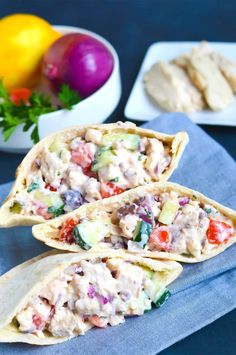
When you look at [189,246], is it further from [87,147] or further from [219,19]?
[219,19]

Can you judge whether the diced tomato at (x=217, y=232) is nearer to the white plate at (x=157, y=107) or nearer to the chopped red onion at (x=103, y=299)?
the chopped red onion at (x=103, y=299)

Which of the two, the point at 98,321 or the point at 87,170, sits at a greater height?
the point at 87,170

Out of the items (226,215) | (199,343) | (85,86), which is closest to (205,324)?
(199,343)

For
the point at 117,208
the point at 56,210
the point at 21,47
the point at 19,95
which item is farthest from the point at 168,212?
the point at 21,47

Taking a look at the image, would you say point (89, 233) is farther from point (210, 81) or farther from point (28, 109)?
point (210, 81)

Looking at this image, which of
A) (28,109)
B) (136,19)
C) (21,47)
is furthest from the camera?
A: (136,19)

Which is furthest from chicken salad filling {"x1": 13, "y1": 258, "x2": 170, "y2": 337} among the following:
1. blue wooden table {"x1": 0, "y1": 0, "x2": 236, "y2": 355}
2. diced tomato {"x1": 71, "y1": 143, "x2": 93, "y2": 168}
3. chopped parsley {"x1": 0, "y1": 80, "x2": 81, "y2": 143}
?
blue wooden table {"x1": 0, "y1": 0, "x2": 236, "y2": 355}

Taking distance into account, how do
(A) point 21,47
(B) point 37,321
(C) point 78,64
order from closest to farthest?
(B) point 37,321, (C) point 78,64, (A) point 21,47

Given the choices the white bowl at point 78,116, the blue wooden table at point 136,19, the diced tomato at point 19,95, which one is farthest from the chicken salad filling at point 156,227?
the blue wooden table at point 136,19
